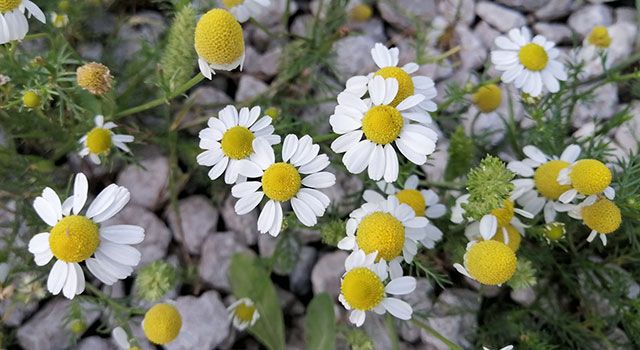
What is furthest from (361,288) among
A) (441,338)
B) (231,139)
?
(231,139)

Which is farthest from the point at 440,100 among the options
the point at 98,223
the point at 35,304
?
the point at 35,304

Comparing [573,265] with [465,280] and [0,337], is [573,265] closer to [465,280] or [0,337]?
[465,280]

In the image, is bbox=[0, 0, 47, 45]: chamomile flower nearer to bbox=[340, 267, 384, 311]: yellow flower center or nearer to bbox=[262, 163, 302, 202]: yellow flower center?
bbox=[262, 163, 302, 202]: yellow flower center

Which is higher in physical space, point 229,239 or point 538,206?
point 538,206

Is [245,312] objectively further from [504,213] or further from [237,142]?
[504,213]

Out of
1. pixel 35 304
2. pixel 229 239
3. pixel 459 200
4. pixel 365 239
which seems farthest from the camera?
pixel 229 239

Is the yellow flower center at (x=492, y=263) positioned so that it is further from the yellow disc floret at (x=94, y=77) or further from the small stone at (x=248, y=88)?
the small stone at (x=248, y=88)

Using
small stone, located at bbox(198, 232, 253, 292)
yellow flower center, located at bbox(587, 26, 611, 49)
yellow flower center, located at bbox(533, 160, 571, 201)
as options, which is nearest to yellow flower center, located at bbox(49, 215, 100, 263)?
small stone, located at bbox(198, 232, 253, 292)

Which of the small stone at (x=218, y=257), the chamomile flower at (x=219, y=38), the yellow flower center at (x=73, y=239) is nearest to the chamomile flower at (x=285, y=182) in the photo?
the chamomile flower at (x=219, y=38)
